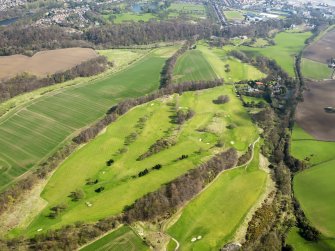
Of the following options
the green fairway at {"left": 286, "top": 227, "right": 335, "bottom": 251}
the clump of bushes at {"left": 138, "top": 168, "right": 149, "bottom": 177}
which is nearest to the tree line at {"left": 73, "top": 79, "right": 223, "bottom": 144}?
the clump of bushes at {"left": 138, "top": 168, "right": 149, "bottom": 177}

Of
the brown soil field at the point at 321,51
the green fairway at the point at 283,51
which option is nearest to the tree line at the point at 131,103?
the green fairway at the point at 283,51

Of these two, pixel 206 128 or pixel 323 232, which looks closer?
pixel 323 232

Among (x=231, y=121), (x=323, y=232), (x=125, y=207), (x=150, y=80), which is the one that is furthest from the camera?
(x=150, y=80)

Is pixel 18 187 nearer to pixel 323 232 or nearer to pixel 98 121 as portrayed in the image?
pixel 98 121

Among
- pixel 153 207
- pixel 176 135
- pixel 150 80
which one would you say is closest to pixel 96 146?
pixel 176 135

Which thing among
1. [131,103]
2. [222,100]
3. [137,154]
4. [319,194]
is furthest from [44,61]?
[319,194]

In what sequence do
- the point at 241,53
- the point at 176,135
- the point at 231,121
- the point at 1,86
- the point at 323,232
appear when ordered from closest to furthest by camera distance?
1. the point at 323,232
2. the point at 176,135
3. the point at 231,121
4. the point at 1,86
5. the point at 241,53
